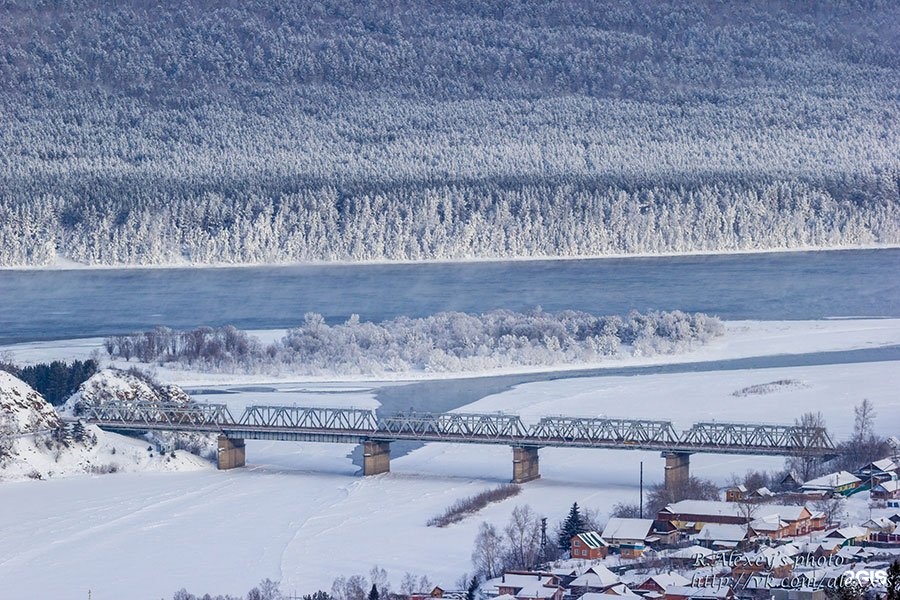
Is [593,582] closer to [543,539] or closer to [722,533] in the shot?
A: [722,533]

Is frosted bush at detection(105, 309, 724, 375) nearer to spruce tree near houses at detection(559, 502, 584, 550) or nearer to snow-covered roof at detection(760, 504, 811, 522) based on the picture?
spruce tree near houses at detection(559, 502, 584, 550)

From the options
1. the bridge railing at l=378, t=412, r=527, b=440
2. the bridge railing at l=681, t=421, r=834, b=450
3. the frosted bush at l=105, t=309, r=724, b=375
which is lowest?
the bridge railing at l=681, t=421, r=834, b=450

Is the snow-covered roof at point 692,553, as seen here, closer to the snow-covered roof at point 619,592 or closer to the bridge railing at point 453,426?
the snow-covered roof at point 619,592

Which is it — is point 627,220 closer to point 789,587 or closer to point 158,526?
point 158,526

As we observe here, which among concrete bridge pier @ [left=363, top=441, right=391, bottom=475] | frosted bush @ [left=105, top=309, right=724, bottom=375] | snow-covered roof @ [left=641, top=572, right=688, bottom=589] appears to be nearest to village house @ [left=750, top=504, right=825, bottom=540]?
snow-covered roof @ [left=641, top=572, right=688, bottom=589]

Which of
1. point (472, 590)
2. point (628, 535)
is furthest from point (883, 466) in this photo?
point (472, 590)

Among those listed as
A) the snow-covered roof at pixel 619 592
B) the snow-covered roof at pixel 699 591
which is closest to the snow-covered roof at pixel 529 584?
the snow-covered roof at pixel 619 592

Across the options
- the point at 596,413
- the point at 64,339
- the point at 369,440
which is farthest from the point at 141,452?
the point at 64,339
